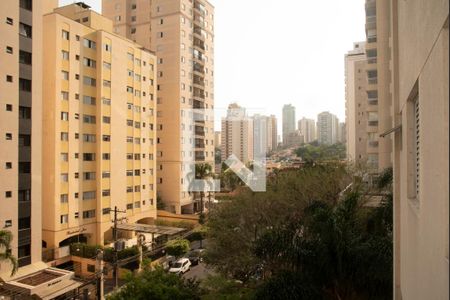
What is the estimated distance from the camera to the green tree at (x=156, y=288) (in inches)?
329

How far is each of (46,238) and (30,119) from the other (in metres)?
7.38

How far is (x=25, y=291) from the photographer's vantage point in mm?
14195

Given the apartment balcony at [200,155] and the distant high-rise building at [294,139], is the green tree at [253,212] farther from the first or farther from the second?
the distant high-rise building at [294,139]

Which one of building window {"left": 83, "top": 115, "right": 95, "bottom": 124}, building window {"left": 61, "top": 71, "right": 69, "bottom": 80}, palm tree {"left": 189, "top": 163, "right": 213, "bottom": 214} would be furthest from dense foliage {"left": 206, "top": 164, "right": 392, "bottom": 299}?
palm tree {"left": 189, "top": 163, "right": 213, "bottom": 214}

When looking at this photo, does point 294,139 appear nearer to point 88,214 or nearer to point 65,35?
point 88,214

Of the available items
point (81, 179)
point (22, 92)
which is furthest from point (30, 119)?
point (81, 179)

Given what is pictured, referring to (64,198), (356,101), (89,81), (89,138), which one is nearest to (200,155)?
(89,138)

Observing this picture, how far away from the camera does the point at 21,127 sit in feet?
57.5

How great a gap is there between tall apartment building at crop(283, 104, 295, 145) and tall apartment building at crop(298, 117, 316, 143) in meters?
2.41

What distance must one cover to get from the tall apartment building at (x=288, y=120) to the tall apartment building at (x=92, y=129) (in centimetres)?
5696

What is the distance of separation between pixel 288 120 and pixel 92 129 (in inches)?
2612

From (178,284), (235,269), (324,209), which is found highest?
(324,209)

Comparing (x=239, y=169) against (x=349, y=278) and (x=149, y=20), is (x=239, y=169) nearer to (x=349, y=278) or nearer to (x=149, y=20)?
(x=149, y=20)

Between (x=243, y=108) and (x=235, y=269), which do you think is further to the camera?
(x=243, y=108)
